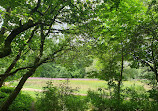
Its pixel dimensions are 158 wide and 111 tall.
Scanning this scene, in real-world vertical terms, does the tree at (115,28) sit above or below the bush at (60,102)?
above

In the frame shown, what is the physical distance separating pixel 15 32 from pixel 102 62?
14.1 feet

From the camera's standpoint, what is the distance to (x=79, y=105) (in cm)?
512

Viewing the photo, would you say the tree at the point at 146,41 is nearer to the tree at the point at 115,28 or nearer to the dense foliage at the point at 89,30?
the dense foliage at the point at 89,30

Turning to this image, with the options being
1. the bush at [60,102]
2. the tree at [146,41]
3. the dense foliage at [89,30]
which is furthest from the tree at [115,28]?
the bush at [60,102]

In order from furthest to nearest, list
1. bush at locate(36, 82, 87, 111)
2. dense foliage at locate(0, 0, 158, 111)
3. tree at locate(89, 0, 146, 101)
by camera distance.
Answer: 1. bush at locate(36, 82, 87, 111)
2. tree at locate(89, 0, 146, 101)
3. dense foliage at locate(0, 0, 158, 111)

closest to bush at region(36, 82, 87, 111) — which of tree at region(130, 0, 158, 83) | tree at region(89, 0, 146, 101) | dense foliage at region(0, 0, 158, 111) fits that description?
dense foliage at region(0, 0, 158, 111)

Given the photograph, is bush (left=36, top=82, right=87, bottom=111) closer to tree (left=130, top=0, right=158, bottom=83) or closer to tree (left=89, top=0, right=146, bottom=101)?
tree (left=89, top=0, right=146, bottom=101)

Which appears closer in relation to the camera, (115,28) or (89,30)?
(89,30)

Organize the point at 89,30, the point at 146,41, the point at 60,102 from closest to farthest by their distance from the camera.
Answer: the point at 89,30 → the point at 146,41 → the point at 60,102

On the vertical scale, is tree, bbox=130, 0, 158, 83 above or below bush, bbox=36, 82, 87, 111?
above

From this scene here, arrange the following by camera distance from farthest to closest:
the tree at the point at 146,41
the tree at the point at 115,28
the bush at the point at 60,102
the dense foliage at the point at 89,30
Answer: the bush at the point at 60,102 → the tree at the point at 115,28 → the tree at the point at 146,41 → the dense foliage at the point at 89,30

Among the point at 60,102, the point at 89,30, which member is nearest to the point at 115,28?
the point at 89,30

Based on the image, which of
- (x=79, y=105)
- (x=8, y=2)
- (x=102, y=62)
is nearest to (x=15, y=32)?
(x=8, y=2)

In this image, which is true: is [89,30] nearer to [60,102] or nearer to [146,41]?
[146,41]
